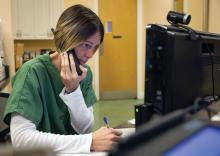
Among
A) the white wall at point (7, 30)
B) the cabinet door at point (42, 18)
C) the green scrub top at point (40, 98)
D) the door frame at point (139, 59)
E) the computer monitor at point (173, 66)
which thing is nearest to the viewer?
the computer monitor at point (173, 66)

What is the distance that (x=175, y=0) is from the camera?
5.36 m

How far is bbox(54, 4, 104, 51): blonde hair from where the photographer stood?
4.26ft

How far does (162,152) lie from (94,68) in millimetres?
5661

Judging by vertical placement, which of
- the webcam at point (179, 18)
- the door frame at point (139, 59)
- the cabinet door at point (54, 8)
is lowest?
the door frame at point (139, 59)

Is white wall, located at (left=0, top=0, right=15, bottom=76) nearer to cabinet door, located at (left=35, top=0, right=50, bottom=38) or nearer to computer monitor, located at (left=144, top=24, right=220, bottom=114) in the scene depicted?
cabinet door, located at (left=35, top=0, right=50, bottom=38)

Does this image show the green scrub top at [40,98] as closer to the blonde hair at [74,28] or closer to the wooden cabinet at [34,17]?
the blonde hair at [74,28]

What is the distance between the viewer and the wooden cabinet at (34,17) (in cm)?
500

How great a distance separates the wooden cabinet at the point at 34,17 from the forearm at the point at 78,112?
12.5 feet

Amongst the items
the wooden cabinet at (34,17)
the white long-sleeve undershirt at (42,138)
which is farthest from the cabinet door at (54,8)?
the white long-sleeve undershirt at (42,138)

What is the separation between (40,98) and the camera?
1310mm

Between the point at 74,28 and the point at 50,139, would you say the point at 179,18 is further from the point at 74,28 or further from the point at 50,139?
the point at 50,139

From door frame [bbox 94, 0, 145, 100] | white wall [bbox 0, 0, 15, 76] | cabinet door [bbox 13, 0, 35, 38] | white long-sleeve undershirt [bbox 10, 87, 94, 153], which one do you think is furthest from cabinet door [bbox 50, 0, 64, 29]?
white long-sleeve undershirt [bbox 10, 87, 94, 153]

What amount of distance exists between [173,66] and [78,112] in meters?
0.48

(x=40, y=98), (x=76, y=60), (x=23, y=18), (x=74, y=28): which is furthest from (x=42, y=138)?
(x=23, y=18)
